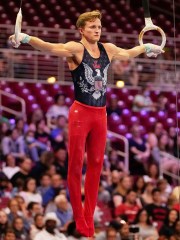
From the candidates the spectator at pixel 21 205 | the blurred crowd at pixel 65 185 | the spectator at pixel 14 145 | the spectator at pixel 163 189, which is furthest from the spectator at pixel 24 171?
the spectator at pixel 163 189

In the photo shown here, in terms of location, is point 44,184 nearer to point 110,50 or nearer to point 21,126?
point 21,126

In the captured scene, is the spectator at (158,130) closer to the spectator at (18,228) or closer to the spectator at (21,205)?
the spectator at (21,205)

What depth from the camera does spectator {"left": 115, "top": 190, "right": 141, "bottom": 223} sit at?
1176 cm

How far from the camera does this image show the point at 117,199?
483 inches

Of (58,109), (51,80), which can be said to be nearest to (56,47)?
(58,109)

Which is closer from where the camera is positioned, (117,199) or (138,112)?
(117,199)

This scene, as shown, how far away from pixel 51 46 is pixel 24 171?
16.8 feet

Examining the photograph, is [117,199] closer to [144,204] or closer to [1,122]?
[144,204]

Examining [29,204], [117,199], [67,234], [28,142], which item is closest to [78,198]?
[67,234]

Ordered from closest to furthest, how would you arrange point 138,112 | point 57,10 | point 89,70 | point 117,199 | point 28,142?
point 89,70, point 117,199, point 28,142, point 138,112, point 57,10

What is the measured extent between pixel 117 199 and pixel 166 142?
253cm

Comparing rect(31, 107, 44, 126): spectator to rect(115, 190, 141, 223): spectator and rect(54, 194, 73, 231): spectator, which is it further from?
rect(54, 194, 73, 231): spectator

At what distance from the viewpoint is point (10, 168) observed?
12508mm

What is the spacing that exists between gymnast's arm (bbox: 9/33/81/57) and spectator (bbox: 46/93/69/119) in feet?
21.8
